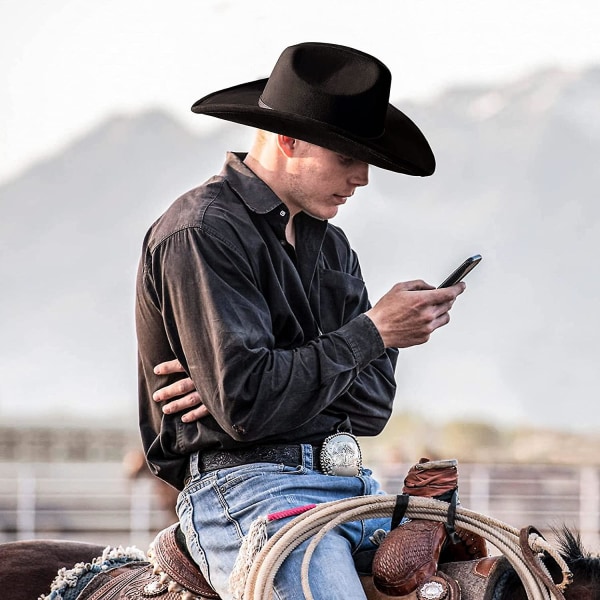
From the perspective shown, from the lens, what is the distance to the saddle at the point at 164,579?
3156mm

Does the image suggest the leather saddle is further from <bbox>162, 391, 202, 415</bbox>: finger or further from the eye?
the eye

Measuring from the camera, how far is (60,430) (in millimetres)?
31266

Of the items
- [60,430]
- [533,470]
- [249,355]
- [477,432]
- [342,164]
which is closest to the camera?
[249,355]

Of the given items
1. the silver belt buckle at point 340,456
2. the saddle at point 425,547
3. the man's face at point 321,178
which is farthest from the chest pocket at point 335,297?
the saddle at point 425,547

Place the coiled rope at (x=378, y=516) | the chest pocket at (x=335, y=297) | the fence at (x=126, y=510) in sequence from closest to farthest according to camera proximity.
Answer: the coiled rope at (x=378, y=516), the chest pocket at (x=335, y=297), the fence at (x=126, y=510)

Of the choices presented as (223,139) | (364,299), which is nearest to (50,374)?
(223,139)

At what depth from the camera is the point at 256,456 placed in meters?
3.14

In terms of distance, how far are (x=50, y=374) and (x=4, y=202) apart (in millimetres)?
13945

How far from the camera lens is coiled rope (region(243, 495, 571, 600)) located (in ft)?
9.02

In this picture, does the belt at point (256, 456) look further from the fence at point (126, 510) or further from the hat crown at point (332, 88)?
the fence at point (126, 510)

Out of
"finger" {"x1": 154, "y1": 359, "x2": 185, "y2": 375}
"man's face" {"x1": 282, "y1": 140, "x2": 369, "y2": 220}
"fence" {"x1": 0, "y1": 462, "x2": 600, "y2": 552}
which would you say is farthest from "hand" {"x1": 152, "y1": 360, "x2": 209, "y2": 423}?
"fence" {"x1": 0, "y1": 462, "x2": 600, "y2": 552}

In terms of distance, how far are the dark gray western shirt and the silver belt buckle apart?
0.04 metres

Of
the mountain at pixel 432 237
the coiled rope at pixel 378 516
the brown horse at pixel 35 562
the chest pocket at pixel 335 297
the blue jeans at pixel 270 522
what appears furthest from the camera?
the mountain at pixel 432 237

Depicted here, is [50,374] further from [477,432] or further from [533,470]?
[533,470]
